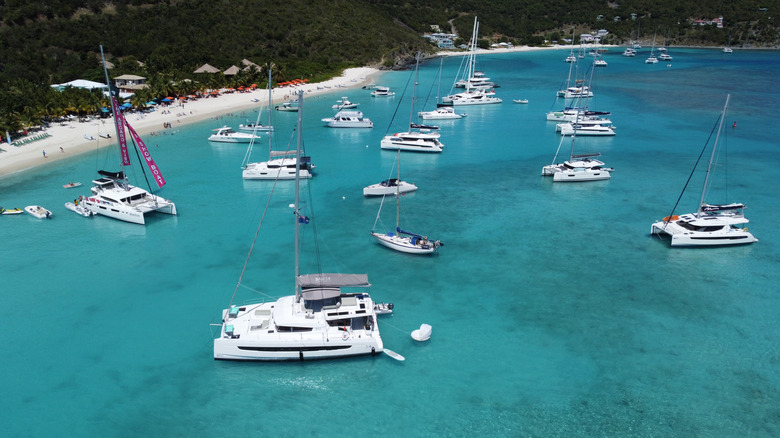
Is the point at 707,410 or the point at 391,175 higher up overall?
the point at 391,175

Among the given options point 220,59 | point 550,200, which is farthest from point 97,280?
point 220,59

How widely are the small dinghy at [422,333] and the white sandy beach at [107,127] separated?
60.9 meters

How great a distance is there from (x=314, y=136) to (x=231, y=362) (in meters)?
64.4

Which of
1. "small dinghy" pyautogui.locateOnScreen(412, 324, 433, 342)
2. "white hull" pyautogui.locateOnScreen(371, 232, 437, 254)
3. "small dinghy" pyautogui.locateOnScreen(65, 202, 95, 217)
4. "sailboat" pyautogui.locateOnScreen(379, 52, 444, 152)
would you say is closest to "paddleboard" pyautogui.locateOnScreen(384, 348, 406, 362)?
"small dinghy" pyautogui.locateOnScreen(412, 324, 433, 342)

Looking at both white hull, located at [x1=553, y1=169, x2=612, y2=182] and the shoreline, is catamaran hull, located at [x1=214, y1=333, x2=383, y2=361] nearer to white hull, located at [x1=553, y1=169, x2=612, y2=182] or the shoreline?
white hull, located at [x1=553, y1=169, x2=612, y2=182]

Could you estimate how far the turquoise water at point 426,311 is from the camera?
27.8 m

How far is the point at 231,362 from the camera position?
103ft

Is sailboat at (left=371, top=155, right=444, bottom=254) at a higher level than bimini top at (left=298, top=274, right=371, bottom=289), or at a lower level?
lower

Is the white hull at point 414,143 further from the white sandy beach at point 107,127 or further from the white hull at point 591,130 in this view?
the white sandy beach at point 107,127

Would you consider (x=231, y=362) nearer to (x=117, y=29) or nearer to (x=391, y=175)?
(x=391, y=175)

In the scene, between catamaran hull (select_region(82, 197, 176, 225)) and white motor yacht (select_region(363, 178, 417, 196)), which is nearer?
catamaran hull (select_region(82, 197, 176, 225))

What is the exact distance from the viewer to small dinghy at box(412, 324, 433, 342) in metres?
33.2

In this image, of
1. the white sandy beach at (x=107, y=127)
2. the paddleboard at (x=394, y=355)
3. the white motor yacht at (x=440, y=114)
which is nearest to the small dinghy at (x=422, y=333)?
the paddleboard at (x=394, y=355)

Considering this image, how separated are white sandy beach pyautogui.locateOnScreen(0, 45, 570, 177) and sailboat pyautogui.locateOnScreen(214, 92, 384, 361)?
175ft
